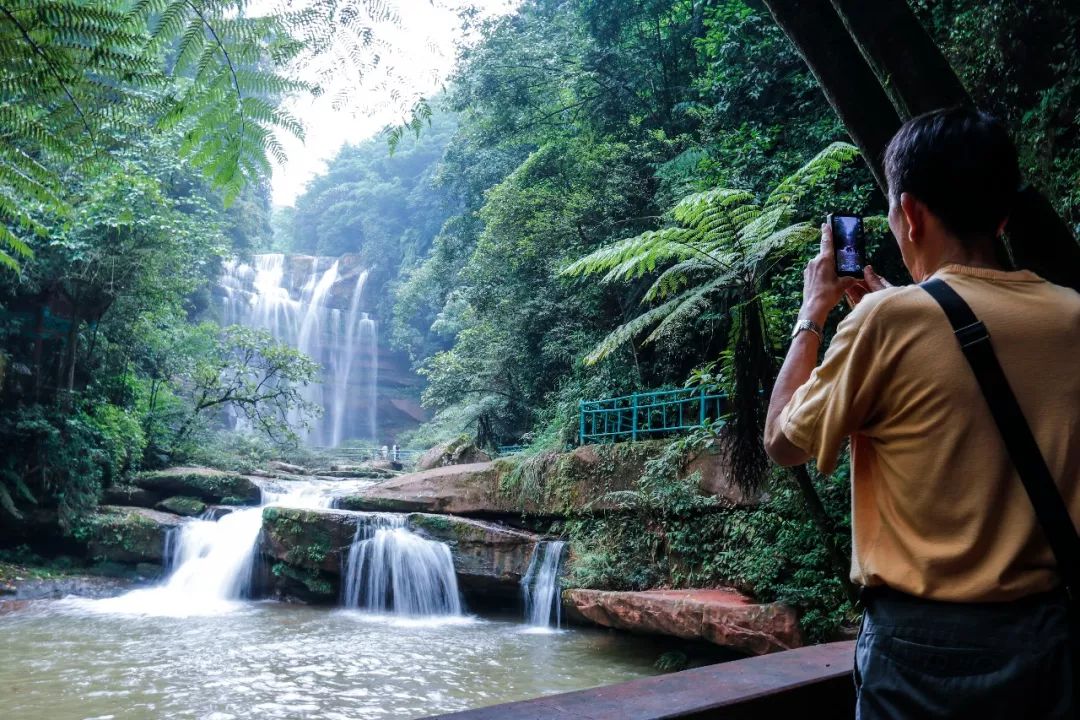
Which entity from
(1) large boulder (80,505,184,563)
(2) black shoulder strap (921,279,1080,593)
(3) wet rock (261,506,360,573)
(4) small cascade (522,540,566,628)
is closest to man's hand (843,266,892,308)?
(2) black shoulder strap (921,279,1080,593)

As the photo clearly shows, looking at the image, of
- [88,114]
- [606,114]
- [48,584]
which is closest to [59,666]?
[48,584]

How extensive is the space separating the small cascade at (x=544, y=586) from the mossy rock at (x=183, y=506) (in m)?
7.53

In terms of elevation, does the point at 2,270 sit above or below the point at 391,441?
above

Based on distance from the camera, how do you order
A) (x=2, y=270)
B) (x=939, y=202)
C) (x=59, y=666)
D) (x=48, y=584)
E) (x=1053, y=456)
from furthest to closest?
(x=2, y=270) < (x=48, y=584) < (x=59, y=666) < (x=939, y=202) < (x=1053, y=456)

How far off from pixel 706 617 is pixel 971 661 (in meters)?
6.47

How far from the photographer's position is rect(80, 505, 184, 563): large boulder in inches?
532

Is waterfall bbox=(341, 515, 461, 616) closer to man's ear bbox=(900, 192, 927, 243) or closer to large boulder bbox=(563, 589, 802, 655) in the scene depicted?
large boulder bbox=(563, 589, 802, 655)

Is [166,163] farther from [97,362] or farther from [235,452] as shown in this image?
[235,452]

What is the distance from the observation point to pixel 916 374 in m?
1.09

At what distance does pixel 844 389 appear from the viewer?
1.14m

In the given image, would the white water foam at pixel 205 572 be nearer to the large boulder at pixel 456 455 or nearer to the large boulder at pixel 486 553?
the large boulder at pixel 456 455

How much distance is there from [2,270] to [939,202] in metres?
17.4

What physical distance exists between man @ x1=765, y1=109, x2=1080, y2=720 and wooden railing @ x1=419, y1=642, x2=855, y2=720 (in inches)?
23.4

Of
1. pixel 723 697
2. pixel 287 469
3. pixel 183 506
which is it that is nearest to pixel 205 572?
pixel 183 506
